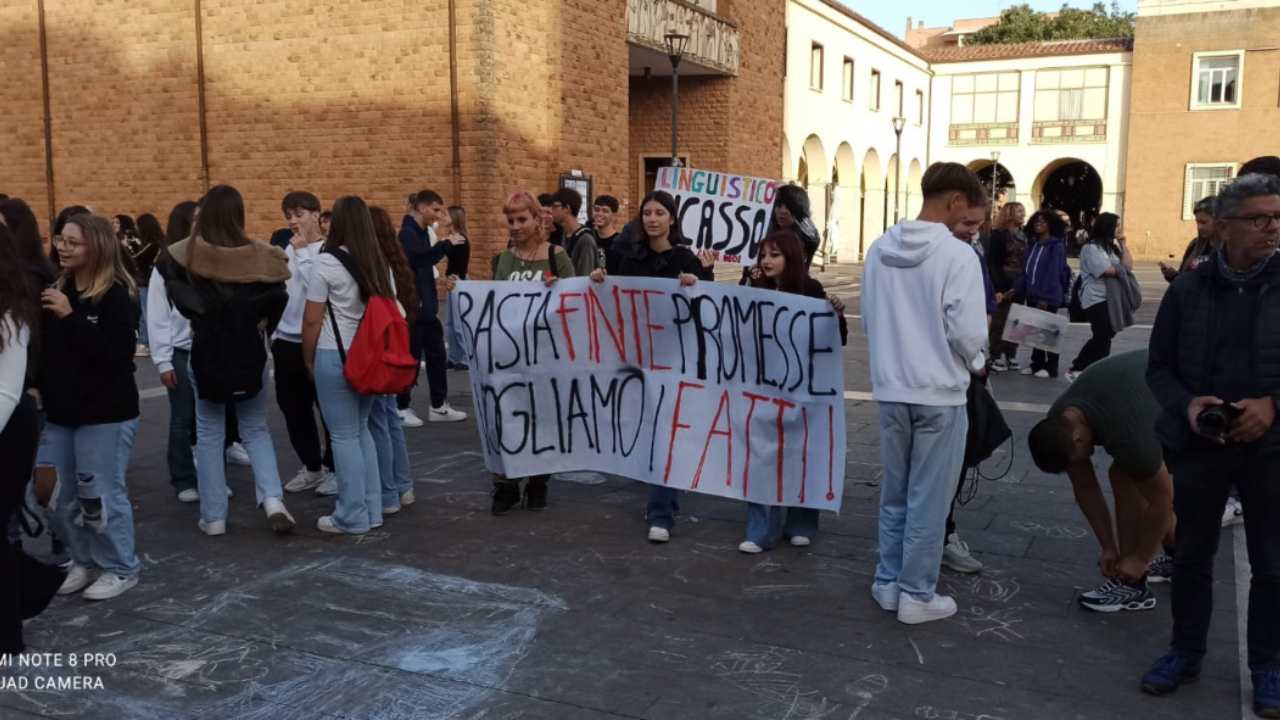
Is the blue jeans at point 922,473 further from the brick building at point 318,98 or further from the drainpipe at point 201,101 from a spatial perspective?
the drainpipe at point 201,101

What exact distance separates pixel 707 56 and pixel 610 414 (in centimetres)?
1861

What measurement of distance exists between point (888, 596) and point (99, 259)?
12.0 feet

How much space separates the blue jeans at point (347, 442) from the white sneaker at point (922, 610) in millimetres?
2785

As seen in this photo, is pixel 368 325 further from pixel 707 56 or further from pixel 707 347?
pixel 707 56

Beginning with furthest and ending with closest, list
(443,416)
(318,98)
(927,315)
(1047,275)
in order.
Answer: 1. (318,98)
2. (1047,275)
3. (443,416)
4. (927,315)

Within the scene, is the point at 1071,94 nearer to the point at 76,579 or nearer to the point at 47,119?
the point at 47,119

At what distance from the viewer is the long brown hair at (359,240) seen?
5.26 m

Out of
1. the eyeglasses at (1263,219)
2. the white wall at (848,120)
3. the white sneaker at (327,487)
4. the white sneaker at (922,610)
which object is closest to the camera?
the eyeglasses at (1263,219)

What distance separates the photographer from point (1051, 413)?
430 cm

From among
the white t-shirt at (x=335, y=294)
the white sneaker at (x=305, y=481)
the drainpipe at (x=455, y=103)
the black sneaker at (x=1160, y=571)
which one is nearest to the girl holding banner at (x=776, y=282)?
the black sneaker at (x=1160, y=571)

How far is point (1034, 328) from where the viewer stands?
6.43m

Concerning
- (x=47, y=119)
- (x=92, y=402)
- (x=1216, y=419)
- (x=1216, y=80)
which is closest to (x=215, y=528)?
(x=92, y=402)

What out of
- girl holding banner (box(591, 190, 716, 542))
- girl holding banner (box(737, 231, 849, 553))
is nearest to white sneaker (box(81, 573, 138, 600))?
girl holding banner (box(591, 190, 716, 542))

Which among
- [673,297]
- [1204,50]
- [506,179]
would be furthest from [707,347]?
[1204,50]
